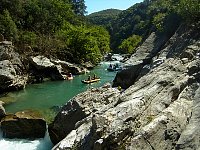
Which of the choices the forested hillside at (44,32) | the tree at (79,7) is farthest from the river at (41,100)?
the tree at (79,7)

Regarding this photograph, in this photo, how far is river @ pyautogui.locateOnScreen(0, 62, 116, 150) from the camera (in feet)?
60.5

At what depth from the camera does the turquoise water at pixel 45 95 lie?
28.7 meters

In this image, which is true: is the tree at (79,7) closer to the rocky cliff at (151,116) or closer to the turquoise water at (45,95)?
the turquoise water at (45,95)

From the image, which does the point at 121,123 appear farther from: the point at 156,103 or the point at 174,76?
the point at 174,76

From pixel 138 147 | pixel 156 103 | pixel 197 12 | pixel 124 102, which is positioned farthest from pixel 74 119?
pixel 197 12

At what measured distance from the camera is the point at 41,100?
31453 millimetres

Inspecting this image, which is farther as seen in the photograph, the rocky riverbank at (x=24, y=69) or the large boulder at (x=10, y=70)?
the rocky riverbank at (x=24, y=69)

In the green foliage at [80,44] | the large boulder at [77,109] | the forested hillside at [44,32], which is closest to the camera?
A: the large boulder at [77,109]

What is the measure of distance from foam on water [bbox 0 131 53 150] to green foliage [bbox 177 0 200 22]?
442 inches

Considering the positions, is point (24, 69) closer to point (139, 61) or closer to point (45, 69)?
point (45, 69)

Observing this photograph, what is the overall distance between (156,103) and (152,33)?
539 inches

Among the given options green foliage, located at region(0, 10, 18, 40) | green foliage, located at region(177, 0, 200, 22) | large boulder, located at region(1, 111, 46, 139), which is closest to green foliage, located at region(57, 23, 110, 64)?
green foliage, located at region(0, 10, 18, 40)

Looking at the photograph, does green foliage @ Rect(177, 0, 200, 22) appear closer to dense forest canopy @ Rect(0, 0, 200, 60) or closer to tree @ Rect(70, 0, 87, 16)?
dense forest canopy @ Rect(0, 0, 200, 60)

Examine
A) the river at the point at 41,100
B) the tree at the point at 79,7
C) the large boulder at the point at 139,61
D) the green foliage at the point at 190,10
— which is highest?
the tree at the point at 79,7
